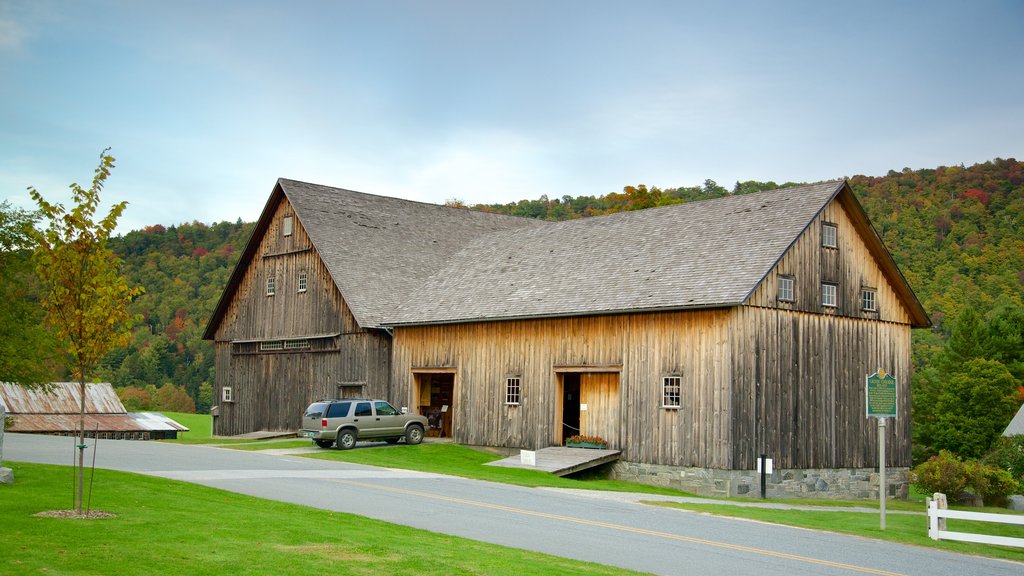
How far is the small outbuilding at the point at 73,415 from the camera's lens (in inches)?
1826

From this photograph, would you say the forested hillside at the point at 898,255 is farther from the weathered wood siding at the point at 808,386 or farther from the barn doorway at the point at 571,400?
the weathered wood siding at the point at 808,386

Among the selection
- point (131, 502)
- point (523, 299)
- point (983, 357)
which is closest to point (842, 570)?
point (131, 502)

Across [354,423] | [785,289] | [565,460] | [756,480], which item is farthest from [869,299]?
[354,423]

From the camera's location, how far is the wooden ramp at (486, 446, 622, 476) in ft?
97.1

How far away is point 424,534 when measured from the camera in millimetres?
15664

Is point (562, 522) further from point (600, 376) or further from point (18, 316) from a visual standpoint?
point (18, 316)

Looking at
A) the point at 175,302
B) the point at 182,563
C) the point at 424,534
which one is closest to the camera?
the point at 182,563

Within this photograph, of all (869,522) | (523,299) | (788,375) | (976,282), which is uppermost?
(976,282)

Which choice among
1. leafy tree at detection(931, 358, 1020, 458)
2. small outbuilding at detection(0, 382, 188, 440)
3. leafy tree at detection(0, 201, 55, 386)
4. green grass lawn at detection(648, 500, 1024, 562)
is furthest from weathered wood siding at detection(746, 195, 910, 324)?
leafy tree at detection(931, 358, 1020, 458)

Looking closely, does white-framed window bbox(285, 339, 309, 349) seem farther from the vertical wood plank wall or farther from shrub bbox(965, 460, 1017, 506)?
shrub bbox(965, 460, 1017, 506)

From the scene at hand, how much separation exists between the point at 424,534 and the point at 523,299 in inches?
766

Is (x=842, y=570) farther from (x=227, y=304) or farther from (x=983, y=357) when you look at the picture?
(x=983, y=357)

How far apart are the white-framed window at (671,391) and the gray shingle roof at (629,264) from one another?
221 cm

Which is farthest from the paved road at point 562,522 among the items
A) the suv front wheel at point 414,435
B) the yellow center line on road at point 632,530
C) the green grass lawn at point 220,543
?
the suv front wheel at point 414,435
